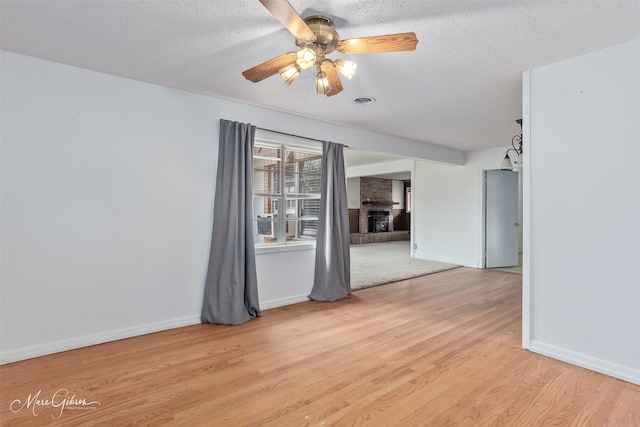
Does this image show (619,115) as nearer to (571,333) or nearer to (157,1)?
(571,333)

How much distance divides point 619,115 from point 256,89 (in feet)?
9.44

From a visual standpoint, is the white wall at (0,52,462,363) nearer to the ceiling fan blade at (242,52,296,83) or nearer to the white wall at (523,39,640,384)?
the ceiling fan blade at (242,52,296,83)

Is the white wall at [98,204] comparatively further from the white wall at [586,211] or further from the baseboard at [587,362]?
the baseboard at [587,362]

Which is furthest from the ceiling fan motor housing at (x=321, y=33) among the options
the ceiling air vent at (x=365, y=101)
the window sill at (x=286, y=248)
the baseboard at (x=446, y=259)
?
the baseboard at (x=446, y=259)

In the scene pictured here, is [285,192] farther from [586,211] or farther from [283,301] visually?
[586,211]

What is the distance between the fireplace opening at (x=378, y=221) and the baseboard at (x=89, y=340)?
27.7 ft

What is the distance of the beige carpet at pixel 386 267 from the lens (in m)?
5.22

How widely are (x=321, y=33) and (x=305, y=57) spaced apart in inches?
6.2

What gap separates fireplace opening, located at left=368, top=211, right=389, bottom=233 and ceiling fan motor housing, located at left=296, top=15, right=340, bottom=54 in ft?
30.8

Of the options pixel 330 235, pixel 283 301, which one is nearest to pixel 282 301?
pixel 283 301

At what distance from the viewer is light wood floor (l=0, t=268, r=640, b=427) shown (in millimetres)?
1818

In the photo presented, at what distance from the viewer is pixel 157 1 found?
1.80 m

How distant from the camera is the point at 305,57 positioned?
6.20 ft

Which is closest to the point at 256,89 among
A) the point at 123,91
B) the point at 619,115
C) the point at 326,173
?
the point at 123,91
